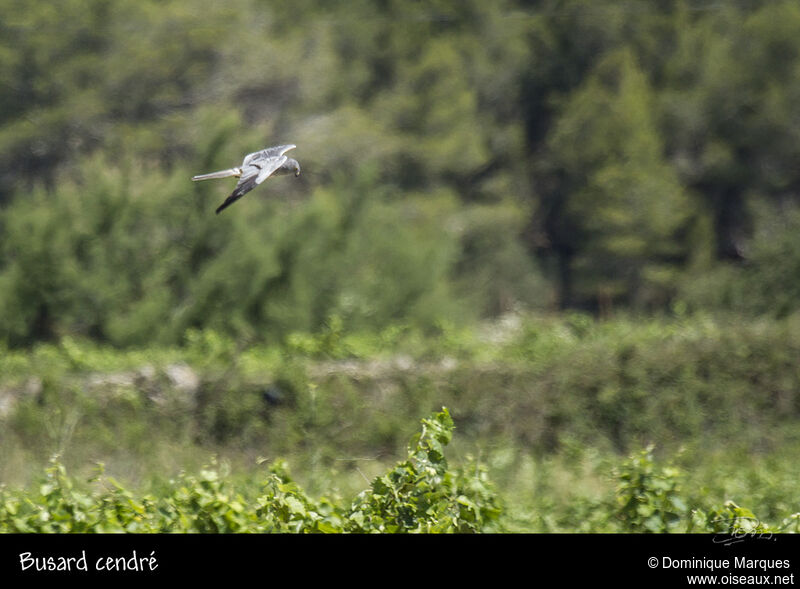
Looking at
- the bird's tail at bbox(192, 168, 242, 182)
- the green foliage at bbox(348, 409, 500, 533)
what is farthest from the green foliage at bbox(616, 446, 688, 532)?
the bird's tail at bbox(192, 168, 242, 182)

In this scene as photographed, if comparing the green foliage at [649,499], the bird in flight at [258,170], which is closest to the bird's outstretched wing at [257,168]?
the bird in flight at [258,170]

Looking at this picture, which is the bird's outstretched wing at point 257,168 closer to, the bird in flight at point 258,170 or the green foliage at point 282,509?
the bird in flight at point 258,170

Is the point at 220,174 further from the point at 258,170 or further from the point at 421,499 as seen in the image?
the point at 421,499

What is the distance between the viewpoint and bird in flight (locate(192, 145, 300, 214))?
10.8 ft

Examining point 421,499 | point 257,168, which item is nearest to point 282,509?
point 421,499

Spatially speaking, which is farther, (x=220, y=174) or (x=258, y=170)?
(x=258, y=170)

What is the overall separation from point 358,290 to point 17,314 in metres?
4.70

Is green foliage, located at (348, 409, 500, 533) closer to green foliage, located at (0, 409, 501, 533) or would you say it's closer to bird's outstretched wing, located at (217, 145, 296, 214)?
green foliage, located at (0, 409, 501, 533)

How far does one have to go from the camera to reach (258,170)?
3.44 m

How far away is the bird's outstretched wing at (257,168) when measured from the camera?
322cm

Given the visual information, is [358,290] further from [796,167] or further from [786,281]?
[796,167]

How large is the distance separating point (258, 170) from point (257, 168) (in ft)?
0.11
